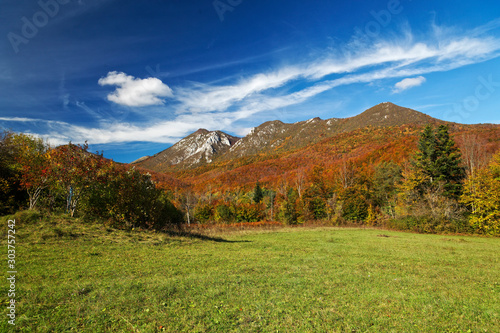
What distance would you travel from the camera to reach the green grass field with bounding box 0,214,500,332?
5.00 meters

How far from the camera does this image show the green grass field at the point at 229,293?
16.4ft

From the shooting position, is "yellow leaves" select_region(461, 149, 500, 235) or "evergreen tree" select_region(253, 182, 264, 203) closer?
"yellow leaves" select_region(461, 149, 500, 235)

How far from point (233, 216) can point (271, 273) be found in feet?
190

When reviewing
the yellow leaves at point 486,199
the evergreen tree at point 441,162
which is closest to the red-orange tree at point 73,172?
the yellow leaves at point 486,199

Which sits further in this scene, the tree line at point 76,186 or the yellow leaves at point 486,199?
the yellow leaves at point 486,199

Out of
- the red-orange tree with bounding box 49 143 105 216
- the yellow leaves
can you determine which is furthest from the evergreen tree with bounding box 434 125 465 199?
the red-orange tree with bounding box 49 143 105 216

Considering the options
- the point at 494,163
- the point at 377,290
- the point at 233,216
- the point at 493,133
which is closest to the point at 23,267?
the point at 377,290

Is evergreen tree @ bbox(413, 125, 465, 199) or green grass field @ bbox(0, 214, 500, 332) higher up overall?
evergreen tree @ bbox(413, 125, 465, 199)

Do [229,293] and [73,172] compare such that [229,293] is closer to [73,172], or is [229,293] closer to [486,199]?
[73,172]

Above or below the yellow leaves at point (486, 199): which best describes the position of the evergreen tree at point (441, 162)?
above

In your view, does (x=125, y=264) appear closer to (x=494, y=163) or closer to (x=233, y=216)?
(x=494, y=163)

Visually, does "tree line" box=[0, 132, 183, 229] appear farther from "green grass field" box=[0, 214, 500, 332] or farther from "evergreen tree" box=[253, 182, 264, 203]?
"evergreen tree" box=[253, 182, 264, 203]

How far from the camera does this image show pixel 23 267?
7.33m

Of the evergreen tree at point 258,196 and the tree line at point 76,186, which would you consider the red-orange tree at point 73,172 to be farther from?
the evergreen tree at point 258,196
